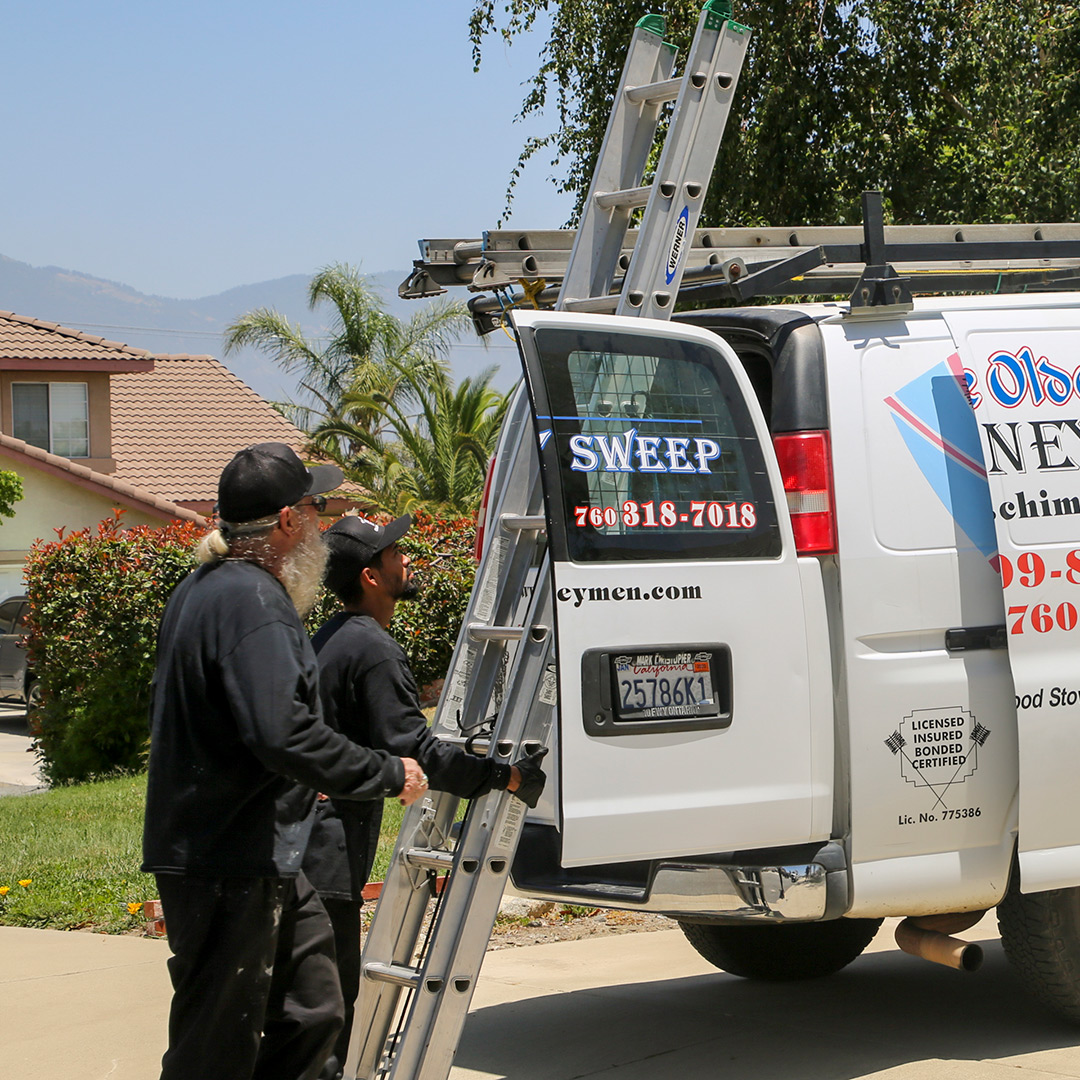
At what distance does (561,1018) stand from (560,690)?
2.12 metres

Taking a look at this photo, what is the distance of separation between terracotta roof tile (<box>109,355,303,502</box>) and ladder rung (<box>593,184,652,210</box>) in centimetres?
2318

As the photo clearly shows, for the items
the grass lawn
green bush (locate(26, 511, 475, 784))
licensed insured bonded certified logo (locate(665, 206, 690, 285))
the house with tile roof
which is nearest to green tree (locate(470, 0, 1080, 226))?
green bush (locate(26, 511, 475, 784))

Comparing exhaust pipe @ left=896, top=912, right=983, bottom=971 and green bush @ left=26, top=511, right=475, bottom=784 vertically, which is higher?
exhaust pipe @ left=896, top=912, right=983, bottom=971

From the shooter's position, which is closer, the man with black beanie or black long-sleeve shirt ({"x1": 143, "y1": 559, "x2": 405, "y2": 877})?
black long-sleeve shirt ({"x1": 143, "y1": 559, "x2": 405, "y2": 877})

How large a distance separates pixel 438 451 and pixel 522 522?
55.3 ft

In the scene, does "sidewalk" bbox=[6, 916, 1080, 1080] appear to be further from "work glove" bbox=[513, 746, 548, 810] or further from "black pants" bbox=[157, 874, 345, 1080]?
"black pants" bbox=[157, 874, 345, 1080]

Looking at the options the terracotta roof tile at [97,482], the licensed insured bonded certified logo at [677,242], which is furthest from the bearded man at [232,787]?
the terracotta roof tile at [97,482]

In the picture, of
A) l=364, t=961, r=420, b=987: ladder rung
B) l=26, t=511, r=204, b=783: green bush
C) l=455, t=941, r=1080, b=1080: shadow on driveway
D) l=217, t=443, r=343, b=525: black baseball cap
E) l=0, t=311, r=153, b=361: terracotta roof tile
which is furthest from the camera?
l=0, t=311, r=153, b=361: terracotta roof tile

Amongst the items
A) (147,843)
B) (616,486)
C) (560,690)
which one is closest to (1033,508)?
(616,486)

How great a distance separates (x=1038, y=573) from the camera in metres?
4.47

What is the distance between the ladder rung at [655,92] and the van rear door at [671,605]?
0.74 m

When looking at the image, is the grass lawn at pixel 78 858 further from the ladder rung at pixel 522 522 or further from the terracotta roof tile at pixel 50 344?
the terracotta roof tile at pixel 50 344

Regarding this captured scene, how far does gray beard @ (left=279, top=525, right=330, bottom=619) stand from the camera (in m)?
3.71

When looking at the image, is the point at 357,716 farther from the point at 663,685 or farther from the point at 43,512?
the point at 43,512
